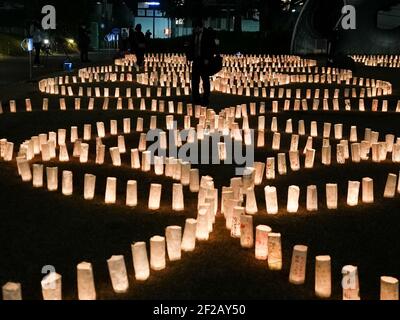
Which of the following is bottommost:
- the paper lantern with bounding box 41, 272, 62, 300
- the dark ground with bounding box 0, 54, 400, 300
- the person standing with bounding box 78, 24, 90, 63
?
the dark ground with bounding box 0, 54, 400, 300

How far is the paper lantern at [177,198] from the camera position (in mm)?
4898

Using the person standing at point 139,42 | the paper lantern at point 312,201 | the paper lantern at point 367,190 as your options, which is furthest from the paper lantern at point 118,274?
the person standing at point 139,42

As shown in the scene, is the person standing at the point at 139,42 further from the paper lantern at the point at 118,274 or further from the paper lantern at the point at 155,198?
the paper lantern at the point at 118,274

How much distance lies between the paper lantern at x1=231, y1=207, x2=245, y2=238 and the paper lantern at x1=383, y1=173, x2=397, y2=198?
187 cm

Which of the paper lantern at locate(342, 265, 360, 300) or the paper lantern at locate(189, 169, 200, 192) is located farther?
the paper lantern at locate(189, 169, 200, 192)

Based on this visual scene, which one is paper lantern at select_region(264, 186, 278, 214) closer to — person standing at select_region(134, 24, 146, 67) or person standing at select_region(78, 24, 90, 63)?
person standing at select_region(134, 24, 146, 67)

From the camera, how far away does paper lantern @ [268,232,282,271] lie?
362 cm

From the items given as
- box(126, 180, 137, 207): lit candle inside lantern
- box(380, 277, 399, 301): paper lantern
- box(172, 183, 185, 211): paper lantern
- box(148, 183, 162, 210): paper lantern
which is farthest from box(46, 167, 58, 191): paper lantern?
box(380, 277, 399, 301): paper lantern

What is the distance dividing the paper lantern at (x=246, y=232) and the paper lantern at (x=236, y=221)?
0.32 ft

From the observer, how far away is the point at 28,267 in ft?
12.2

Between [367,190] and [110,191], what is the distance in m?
2.31

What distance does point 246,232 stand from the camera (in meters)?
4.00

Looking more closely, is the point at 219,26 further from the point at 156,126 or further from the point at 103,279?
the point at 103,279
